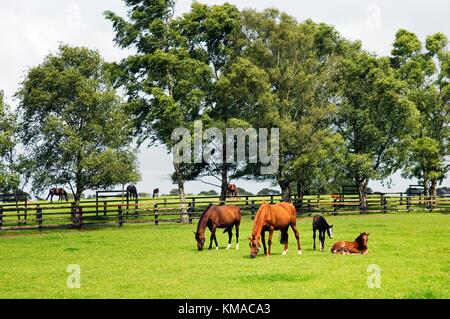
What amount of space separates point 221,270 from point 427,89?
4342 centimetres

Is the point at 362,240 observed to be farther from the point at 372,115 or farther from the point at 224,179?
the point at 372,115

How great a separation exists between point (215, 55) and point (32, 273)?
34.7 meters

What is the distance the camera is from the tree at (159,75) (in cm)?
4469

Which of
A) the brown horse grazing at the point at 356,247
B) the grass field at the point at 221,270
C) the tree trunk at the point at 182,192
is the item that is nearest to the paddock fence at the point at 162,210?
the tree trunk at the point at 182,192

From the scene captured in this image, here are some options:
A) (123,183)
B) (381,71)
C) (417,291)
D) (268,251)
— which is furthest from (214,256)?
(381,71)

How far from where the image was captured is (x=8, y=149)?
41.2 meters

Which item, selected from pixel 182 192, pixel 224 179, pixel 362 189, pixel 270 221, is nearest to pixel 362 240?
pixel 270 221

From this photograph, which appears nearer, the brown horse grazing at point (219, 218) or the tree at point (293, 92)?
the brown horse grazing at point (219, 218)

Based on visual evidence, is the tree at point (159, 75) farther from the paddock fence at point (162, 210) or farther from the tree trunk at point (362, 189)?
the tree trunk at point (362, 189)

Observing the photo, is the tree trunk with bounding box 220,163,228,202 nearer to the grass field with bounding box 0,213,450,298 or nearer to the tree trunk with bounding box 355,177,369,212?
the tree trunk with bounding box 355,177,369,212

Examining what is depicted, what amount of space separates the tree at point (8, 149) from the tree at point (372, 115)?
2483 cm

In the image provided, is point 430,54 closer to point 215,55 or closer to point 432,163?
point 432,163

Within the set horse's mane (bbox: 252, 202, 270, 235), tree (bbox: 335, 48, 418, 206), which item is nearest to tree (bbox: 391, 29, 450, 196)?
tree (bbox: 335, 48, 418, 206)
